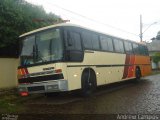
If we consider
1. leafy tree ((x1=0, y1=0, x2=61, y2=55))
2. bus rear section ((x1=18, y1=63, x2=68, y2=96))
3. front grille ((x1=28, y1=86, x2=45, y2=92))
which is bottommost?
front grille ((x1=28, y1=86, x2=45, y2=92))

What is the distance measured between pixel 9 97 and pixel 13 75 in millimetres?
3055

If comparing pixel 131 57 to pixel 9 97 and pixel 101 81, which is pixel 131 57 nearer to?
pixel 101 81

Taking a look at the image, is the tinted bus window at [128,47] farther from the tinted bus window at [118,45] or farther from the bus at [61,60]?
the bus at [61,60]

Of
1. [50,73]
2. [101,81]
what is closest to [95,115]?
[50,73]

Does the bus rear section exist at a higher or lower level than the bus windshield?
lower

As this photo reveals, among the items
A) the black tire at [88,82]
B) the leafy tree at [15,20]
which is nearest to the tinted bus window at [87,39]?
the black tire at [88,82]

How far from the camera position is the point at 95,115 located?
27.6 ft

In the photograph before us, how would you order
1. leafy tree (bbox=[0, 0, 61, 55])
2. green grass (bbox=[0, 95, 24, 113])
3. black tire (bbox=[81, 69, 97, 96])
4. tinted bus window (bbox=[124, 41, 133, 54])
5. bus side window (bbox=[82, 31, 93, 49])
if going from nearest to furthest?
green grass (bbox=[0, 95, 24, 113]), black tire (bbox=[81, 69, 97, 96]), bus side window (bbox=[82, 31, 93, 49]), leafy tree (bbox=[0, 0, 61, 55]), tinted bus window (bbox=[124, 41, 133, 54])

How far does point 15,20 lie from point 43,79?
5.46 meters

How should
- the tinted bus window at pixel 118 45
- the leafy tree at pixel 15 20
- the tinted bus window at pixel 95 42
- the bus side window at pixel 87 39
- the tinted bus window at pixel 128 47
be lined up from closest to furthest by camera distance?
1. the bus side window at pixel 87 39
2. the tinted bus window at pixel 95 42
3. the leafy tree at pixel 15 20
4. the tinted bus window at pixel 118 45
5. the tinted bus window at pixel 128 47

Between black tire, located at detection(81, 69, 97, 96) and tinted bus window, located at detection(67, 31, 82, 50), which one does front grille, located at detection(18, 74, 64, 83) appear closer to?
tinted bus window, located at detection(67, 31, 82, 50)

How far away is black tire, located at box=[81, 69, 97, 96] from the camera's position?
41.1 feet

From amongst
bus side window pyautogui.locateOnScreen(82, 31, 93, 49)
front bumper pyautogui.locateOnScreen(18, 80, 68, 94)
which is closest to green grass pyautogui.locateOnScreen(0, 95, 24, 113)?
front bumper pyautogui.locateOnScreen(18, 80, 68, 94)

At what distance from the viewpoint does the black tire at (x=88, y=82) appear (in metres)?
12.5
